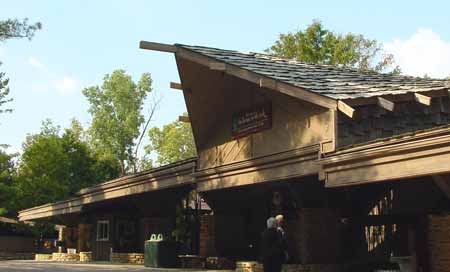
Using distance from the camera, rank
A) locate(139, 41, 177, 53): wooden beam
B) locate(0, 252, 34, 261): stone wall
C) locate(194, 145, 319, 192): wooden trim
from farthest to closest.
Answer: locate(0, 252, 34, 261): stone wall, locate(139, 41, 177, 53): wooden beam, locate(194, 145, 319, 192): wooden trim

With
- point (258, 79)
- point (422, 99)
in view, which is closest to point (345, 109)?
point (422, 99)

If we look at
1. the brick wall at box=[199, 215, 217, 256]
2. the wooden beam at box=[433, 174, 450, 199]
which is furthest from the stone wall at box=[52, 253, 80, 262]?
the wooden beam at box=[433, 174, 450, 199]

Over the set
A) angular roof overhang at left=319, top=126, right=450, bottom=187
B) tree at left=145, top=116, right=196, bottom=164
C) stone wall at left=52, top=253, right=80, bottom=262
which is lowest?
stone wall at left=52, top=253, right=80, bottom=262

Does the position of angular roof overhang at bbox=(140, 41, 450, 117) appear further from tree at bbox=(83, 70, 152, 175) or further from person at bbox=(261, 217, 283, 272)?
tree at bbox=(83, 70, 152, 175)

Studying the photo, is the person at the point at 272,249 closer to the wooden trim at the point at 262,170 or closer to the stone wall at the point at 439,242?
the wooden trim at the point at 262,170

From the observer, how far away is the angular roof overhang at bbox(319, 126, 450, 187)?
31.9 ft

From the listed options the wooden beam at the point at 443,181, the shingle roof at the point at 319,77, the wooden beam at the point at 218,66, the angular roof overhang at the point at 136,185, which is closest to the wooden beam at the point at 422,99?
the shingle roof at the point at 319,77

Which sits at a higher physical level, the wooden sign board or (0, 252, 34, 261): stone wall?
the wooden sign board

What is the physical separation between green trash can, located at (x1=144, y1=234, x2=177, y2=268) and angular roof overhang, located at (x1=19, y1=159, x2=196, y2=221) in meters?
1.70

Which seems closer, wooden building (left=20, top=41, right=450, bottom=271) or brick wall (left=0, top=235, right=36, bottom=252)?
wooden building (left=20, top=41, right=450, bottom=271)

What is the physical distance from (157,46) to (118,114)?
59.7 m

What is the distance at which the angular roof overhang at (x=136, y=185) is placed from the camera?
→ 18.5 meters

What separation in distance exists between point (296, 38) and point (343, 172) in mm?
35130

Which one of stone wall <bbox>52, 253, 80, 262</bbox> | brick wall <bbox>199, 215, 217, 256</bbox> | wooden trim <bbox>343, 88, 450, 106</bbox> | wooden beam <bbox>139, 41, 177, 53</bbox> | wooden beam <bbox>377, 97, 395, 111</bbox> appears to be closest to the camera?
wooden beam <bbox>377, 97, 395, 111</bbox>
